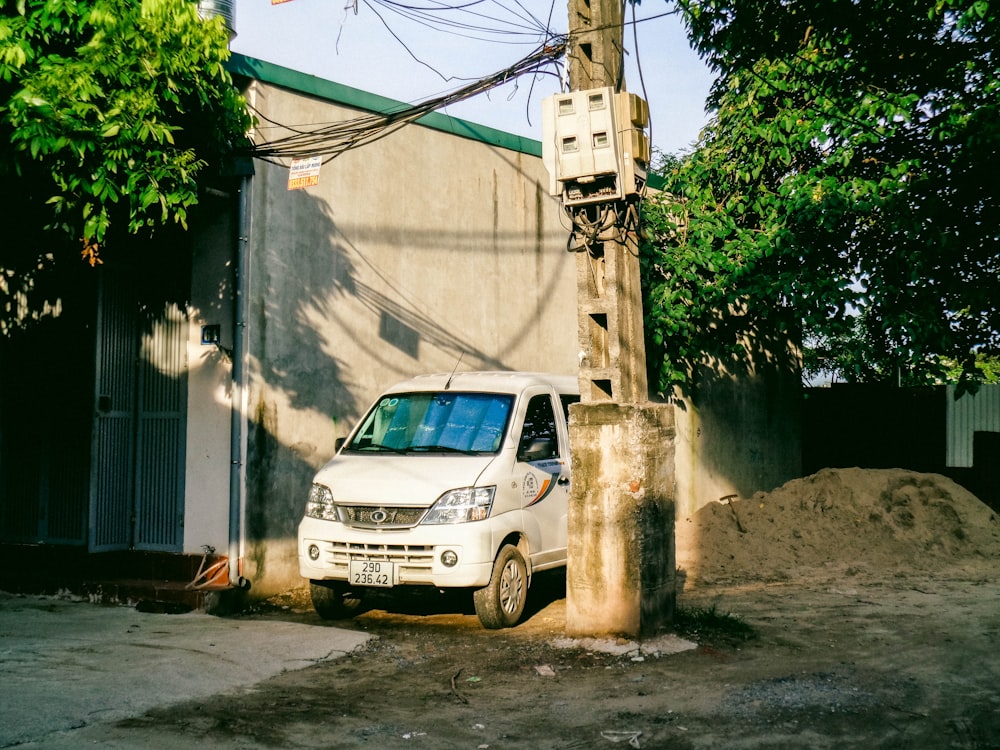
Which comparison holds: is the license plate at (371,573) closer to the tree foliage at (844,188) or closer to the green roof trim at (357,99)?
the green roof trim at (357,99)

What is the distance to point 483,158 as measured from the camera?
13.3 m

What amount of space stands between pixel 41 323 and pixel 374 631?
5462 millimetres

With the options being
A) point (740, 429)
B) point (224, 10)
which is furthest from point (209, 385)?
point (740, 429)

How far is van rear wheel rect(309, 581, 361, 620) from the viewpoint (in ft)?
29.3

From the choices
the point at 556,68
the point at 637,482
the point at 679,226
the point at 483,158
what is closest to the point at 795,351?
the point at 679,226

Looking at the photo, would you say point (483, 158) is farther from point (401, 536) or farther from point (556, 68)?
point (401, 536)

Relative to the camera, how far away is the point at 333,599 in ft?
29.5

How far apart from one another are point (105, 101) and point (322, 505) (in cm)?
362

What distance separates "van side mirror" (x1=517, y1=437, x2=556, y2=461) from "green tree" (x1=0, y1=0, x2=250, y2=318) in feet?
11.2

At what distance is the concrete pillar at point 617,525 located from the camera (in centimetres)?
774

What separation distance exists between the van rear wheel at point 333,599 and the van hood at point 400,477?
0.88 meters

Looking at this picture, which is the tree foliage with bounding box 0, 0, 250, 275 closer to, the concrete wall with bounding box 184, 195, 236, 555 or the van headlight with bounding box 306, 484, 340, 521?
the concrete wall with bounding box 184, 195, 236, 555

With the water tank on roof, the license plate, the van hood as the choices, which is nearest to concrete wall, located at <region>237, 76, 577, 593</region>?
the van hood

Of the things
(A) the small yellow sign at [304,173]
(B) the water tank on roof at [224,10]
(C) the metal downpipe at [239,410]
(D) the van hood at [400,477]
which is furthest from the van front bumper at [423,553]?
(B) the water tank on roof at [224,10]
